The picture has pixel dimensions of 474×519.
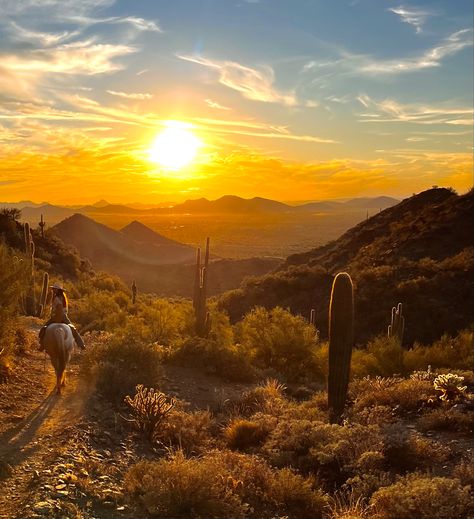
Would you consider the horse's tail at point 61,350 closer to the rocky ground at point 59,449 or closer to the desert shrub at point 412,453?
the rocky ground at point 59,449

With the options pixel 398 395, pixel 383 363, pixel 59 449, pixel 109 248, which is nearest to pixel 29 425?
pixel 59 449

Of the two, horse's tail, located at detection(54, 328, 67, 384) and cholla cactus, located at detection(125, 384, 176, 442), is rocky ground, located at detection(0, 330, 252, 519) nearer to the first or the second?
cholla cactus, located at detection(125, 384, 176, 442)

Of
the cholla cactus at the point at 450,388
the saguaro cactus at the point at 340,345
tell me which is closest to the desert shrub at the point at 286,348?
the saguaro cactus at the point at 340,345

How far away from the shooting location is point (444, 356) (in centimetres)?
1842

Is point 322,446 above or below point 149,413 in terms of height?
below

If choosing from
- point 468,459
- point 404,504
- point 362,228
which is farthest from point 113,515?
point 362,228

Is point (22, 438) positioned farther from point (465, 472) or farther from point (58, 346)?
point (465, 472)

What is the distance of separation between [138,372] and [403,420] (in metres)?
5.82

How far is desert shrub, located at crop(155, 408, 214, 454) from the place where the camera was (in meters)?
9.19

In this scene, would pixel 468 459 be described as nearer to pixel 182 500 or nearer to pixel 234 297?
pixel 182 500

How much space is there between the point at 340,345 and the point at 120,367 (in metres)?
4.97

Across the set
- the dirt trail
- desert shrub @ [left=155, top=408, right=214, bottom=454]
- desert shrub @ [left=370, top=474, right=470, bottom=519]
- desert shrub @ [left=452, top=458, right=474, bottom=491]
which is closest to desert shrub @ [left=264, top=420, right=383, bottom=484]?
desert shrub @ [left=155, top=408, right=214, bottom=454]

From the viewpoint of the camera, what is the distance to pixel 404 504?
244 inches

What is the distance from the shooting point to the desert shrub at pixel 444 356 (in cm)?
1759
